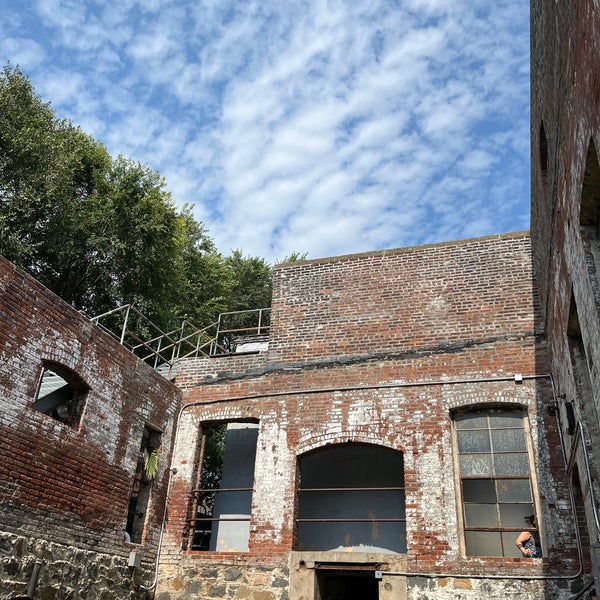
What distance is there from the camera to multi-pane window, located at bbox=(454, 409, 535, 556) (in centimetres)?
899

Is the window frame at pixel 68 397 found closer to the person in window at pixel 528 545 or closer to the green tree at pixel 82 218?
the person in window at pixel 528 545

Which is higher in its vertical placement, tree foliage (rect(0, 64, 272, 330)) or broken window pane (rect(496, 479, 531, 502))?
tree foliage (rect(0, 64, 272, 330))

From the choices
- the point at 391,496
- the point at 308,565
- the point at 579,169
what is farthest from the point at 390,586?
the point at 579,169

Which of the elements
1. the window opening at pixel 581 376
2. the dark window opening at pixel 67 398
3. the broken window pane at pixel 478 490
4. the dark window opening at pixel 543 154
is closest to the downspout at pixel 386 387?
the broken window pane at pixel 478 490

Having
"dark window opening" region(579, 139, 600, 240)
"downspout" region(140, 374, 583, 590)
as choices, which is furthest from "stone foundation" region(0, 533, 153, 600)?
"dark window opening" region(579, 139, 600, 240)

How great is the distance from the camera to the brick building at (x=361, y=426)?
746 cm

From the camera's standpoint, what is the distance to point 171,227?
20.9 m

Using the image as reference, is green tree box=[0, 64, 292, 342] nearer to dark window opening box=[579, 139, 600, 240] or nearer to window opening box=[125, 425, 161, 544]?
window opening box=[125, 425, 161, 544]

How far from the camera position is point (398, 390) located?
10195 millimetres

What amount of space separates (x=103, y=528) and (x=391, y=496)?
541cm

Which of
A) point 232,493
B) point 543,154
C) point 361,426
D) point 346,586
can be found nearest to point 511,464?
point 361,426

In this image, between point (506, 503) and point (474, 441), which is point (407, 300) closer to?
point (474, 441)

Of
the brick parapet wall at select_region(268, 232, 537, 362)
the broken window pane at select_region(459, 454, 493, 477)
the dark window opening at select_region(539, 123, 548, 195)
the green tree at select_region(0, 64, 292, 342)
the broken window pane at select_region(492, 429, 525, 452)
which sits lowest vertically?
the broken window pane at select_region(459, 454, 493, 477)

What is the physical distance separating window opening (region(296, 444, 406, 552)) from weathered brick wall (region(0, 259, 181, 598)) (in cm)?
308
